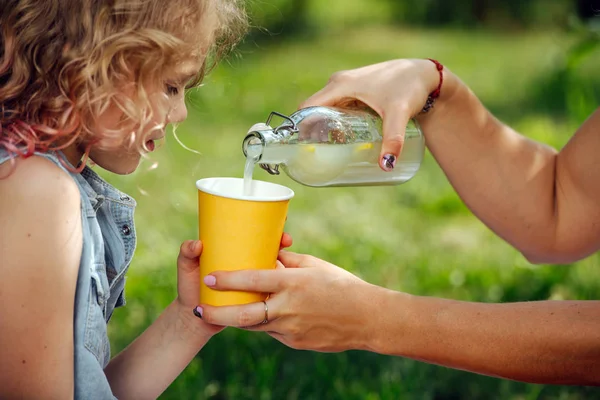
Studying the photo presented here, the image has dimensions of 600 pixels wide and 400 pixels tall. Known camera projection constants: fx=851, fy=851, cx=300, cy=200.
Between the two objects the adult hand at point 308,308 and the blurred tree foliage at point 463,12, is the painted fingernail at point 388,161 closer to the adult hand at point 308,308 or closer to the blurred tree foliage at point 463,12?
the adult hand at point 308,308

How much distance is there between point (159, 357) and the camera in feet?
6.28

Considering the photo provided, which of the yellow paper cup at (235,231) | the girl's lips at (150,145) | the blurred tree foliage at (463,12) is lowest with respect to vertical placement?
the blurred tree foliage at (463,12)

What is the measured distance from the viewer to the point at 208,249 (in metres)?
1.63

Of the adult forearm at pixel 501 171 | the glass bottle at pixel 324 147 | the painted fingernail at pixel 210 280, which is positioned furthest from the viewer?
the adult forearm at pixel 501 171

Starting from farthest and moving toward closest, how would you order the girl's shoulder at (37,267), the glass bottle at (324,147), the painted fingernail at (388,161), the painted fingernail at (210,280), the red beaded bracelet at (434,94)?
the red beaded bracelet at (434,94) → the painted fingernail at (388,161) → the glass bottle at (324,147) → the painted fingernail at (210,280) → the girl's shoulder at (37,267)

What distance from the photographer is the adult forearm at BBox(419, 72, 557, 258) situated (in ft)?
7.49

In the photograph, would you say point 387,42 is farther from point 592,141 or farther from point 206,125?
point 592,141

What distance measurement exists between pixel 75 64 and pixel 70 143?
162mm

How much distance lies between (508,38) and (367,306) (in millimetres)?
7808

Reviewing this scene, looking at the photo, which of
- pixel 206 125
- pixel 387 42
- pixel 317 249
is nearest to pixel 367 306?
pixel 317 249

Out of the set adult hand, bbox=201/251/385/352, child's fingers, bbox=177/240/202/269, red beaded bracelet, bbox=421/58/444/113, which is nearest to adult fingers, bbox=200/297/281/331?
adult hand, bbox=201/251/385/352

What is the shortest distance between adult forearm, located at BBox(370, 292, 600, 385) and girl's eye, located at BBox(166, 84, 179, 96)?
0.61 metres

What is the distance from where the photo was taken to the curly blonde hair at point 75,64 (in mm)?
1584

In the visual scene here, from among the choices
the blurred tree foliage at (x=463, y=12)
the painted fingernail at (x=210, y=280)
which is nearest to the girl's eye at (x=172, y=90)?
the painted fingernail at (x=210, y=280)
